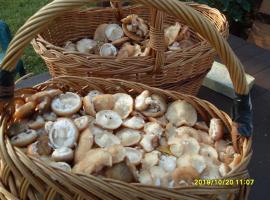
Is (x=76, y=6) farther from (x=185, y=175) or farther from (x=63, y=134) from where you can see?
(x=185, y=175)

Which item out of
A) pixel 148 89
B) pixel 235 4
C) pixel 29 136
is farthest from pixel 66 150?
pixel 235 4

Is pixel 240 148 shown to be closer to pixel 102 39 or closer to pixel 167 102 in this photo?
pixel 167 102

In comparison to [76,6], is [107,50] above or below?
below

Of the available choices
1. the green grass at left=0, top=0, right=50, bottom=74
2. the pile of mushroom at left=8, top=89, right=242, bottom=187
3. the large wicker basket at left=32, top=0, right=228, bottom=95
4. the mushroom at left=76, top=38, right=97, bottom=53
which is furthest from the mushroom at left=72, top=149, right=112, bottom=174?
the green grass at left=0, top=0, right=50, bottom=74

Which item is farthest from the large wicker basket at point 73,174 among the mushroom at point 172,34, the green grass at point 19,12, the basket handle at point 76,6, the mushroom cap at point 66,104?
the green grass at point 19,12

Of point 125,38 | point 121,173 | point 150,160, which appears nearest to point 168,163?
point 150,160

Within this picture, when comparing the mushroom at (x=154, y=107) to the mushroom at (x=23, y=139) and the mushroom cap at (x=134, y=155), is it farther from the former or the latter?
the mushroom at (x=23, y=139)

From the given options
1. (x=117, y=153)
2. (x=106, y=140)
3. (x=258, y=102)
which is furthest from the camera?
(x=258, y=102)
